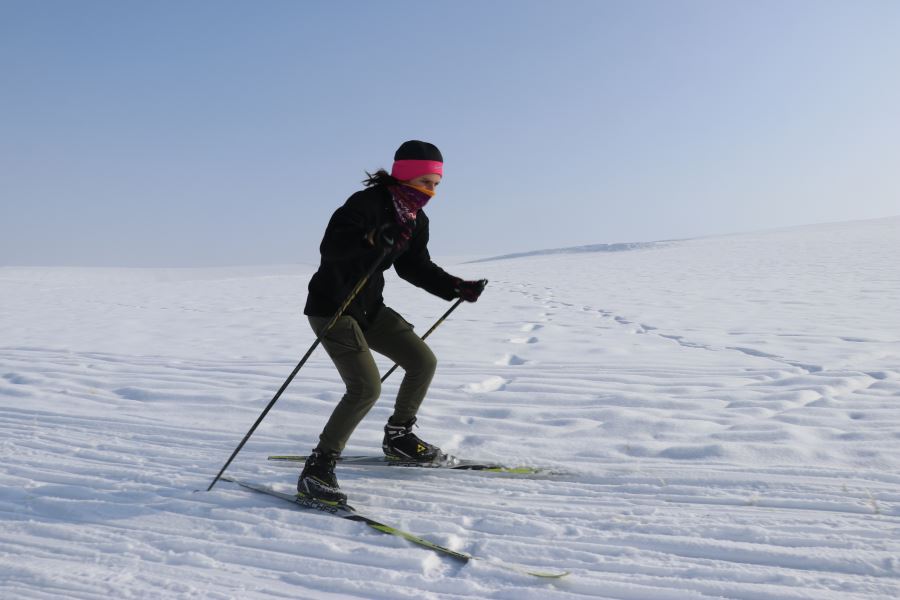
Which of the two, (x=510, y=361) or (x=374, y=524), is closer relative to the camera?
(x=374, y=524)

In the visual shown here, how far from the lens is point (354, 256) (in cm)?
343

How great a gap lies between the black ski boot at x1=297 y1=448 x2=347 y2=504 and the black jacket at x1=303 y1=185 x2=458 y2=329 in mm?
783

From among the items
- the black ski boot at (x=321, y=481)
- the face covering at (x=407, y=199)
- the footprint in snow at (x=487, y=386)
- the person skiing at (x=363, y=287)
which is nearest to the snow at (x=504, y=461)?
the footprint in snow at (x=487, y=386)

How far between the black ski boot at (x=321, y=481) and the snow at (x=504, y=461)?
14 cm

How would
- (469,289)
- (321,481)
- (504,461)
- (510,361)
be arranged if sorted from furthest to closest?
(510,361) < (504,461) < (469,289) < (321,481)

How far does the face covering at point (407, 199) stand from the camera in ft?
12.0

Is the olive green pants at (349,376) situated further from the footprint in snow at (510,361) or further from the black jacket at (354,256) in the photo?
the footprint in snow at (510,361)

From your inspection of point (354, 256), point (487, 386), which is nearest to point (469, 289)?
point (354, 256)

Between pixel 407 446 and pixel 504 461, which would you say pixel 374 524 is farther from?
pixel 504 461

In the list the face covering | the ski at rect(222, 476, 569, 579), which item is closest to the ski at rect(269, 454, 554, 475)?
the ski at rect(222, 476, 569, 579)

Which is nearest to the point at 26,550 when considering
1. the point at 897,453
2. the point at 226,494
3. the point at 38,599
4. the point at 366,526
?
the point at 38,599

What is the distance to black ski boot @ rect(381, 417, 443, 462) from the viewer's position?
4.15m

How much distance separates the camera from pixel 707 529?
123 inches

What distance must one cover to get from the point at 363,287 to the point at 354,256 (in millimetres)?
364
